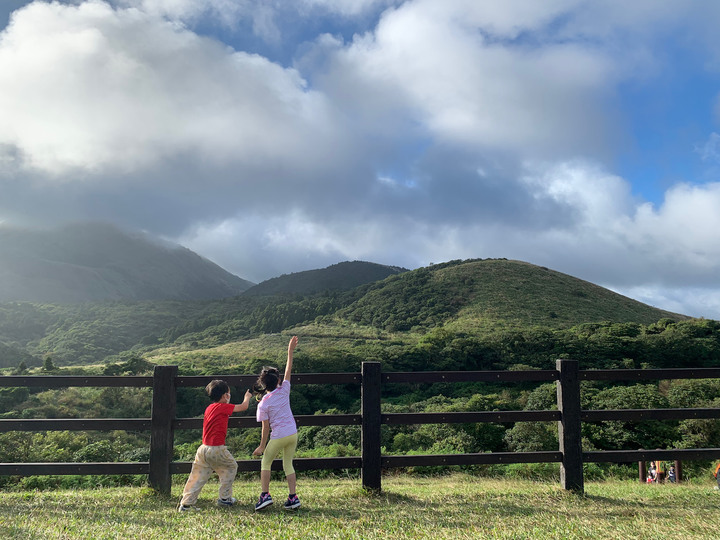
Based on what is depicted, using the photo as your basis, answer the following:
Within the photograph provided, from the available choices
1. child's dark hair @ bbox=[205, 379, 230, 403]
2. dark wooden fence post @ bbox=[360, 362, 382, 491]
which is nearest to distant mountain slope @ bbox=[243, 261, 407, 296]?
dark wooden fence post @ bbox=[360, 362, 382, 491]

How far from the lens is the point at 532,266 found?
9019 centimetres

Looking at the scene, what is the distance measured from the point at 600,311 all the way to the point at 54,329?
350 ft

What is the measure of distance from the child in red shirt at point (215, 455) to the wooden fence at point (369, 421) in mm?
479

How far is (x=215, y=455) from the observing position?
5.60 metres

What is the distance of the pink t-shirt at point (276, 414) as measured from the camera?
5613 millimetres

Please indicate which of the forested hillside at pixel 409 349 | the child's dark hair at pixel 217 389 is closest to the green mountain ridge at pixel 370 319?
the forested hillside at pixel 409 349

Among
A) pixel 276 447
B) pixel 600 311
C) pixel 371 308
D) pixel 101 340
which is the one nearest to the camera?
pixel 276 447

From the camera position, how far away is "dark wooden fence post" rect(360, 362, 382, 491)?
6.43 m

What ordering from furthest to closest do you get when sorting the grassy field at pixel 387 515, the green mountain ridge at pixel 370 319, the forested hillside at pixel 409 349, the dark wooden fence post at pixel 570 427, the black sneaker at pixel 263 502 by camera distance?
1. the green mountain ridge at pixel 370 319
2. the forested hillside at pixel 409 349
3. the dark wooden fence post at pixel 570 427
4. the black sneaker at pixel 263 502
5. the grassy field at pixel 387 515

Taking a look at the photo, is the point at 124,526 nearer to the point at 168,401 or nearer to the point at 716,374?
the point at 168,401

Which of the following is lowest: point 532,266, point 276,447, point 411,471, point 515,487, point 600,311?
point 411,471

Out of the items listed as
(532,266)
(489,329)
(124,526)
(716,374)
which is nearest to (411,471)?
(716,374)

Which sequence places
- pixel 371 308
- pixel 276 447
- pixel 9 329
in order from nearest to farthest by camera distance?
pixel 276 447
pixel 371 308
pixel 9 329

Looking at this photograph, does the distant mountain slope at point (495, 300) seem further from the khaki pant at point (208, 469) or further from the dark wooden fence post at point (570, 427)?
the khaki pant at point (208, 469)
